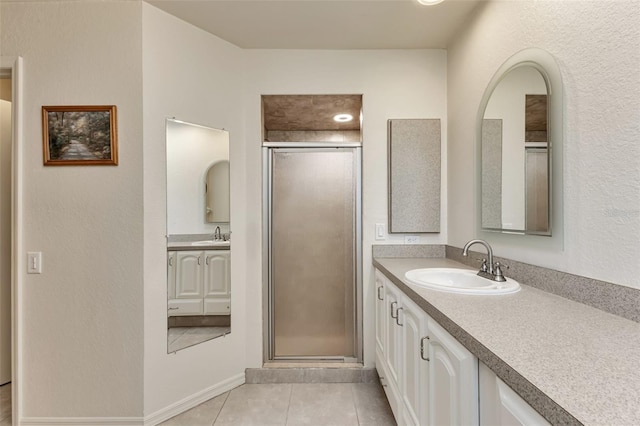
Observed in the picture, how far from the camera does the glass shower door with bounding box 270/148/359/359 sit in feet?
7.86

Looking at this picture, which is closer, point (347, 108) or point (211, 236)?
point (211, 236)

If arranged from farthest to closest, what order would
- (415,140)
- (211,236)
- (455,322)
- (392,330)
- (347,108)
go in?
(347,108) < (415,140) < (211,236) < (392,330) < (455,322)

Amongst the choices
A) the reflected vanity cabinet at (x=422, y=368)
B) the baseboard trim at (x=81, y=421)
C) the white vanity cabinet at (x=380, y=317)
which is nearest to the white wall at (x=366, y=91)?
the white vanity cabinet at (x=380, y=317)

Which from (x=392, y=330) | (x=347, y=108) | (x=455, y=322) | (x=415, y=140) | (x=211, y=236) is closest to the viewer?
(x=455, y=322)

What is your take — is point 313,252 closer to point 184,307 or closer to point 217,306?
point 217,306

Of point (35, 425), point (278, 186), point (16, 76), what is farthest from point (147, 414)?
point (16, 76)

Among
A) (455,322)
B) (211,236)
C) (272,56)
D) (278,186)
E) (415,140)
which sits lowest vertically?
(455,322)

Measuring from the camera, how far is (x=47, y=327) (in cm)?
179

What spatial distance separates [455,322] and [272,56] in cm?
226

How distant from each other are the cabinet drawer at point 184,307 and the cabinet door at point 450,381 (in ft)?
5.14

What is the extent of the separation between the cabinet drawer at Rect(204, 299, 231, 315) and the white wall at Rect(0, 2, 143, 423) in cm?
43

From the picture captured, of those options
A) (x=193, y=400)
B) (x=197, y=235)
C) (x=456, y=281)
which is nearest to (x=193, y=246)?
(x=197, y=235)

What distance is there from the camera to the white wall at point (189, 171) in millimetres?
1934

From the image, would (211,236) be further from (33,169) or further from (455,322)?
(455,322)
